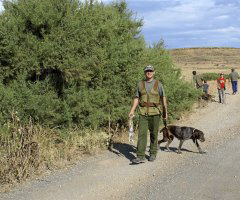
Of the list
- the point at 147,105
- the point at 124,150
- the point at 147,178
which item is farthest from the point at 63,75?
the point at 147,178

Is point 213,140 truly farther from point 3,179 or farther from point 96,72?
point 3,179

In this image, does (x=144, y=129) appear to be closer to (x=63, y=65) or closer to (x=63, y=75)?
(x=63, y=65)

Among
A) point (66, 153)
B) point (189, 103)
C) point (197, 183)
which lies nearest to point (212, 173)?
point (197, 183)

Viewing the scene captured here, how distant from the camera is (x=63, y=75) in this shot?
33.7 feet

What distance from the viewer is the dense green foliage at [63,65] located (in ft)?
31.8

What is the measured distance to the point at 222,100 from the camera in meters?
21.3

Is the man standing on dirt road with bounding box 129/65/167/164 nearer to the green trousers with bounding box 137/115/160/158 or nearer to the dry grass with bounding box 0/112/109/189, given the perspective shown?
the green trousers with bounding box 137/115/160/158

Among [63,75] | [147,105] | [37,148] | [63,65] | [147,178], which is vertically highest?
[63,65]

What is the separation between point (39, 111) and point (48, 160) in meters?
1.77

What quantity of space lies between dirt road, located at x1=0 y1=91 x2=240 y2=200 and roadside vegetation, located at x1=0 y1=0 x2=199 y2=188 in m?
0.83

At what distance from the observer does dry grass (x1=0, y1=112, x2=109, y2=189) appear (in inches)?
282

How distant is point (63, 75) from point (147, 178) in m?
4.14

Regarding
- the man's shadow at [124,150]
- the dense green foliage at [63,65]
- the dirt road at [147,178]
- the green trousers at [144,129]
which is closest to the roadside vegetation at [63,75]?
the dense green foliage at [63,65]

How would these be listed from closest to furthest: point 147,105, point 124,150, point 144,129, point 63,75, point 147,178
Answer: point 147,178, point 147,105, point 144,129, point 124,150, point 63,75
